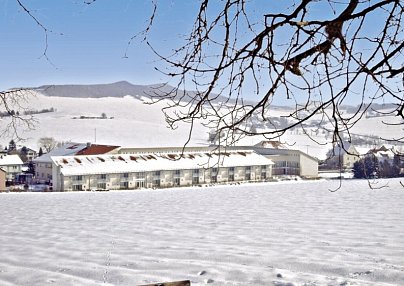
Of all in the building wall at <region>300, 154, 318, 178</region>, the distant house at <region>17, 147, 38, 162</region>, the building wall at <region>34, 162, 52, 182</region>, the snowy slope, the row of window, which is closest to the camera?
the row of window

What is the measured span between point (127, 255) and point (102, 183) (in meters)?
23.4

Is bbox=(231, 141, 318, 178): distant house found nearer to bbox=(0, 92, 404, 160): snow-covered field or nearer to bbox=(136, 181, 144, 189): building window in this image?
bbox=(0, 92, 404, 160): snow-covered field

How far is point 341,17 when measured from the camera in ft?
5.87

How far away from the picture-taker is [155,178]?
28.7 meters

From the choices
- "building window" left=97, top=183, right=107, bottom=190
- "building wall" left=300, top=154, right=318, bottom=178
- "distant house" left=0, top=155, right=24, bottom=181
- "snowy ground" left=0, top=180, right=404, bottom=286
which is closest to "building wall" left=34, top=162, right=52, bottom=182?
"distant house" left=0, top=155, right=24, bottom=181

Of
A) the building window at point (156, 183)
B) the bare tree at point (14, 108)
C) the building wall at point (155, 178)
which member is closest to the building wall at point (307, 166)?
the building wall at point (155, 178)

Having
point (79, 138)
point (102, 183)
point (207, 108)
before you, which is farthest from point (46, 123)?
point (207, 108)

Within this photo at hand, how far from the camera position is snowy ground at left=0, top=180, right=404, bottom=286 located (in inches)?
138

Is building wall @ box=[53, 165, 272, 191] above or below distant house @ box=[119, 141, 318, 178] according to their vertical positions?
below

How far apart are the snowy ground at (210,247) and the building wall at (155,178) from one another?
702 inches

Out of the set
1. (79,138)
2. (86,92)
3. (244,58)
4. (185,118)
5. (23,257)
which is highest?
(86,92)

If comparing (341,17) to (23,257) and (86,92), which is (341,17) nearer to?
(23,257)

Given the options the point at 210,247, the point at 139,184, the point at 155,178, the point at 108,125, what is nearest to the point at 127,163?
the point at 139,184

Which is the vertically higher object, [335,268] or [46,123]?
[46,123]
